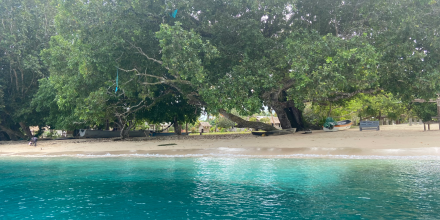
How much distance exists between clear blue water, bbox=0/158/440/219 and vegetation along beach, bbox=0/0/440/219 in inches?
1.9

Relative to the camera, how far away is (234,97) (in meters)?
15.4

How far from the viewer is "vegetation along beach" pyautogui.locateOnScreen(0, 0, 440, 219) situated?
6566mm

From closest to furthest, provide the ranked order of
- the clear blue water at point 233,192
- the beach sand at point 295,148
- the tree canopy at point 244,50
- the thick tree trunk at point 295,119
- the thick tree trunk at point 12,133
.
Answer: the clear blue water at point 233,192 → the beach sand at point 295,148 → the tree canopy at point 244,50 → the thick tree trunk at point 295,119 → the thick tree trunk at point 12,133

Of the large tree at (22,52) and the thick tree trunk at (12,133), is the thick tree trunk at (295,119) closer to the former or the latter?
the large tree at (22,52)

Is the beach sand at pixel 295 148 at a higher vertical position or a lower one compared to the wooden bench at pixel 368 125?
lower

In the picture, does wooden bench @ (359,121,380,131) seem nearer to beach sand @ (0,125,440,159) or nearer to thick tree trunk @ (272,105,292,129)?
beach sand @ (0,125,440,159)

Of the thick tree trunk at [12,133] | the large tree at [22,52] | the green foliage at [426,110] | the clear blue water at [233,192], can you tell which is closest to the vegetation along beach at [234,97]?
the clear blue water at [233,192]

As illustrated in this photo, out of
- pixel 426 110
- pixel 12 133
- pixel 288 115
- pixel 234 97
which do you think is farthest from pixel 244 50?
pixel 426 110

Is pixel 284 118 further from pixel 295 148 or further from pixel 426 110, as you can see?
pixel 426 110

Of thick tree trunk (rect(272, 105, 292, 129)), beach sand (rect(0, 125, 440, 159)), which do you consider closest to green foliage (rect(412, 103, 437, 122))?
thick tree trunk (rect(272, 105, 292, 129))

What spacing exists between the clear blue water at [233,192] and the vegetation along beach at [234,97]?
0.16 ft

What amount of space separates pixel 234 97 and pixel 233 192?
Answer: 28.2ft

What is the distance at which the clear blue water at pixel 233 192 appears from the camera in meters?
5.72

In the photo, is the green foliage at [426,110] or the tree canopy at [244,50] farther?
the green foliage at [426,110]
